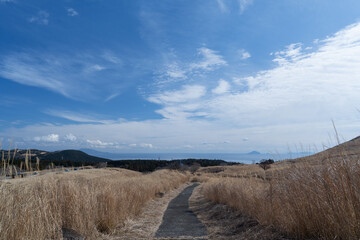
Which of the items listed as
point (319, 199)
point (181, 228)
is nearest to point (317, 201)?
point (319, 199)

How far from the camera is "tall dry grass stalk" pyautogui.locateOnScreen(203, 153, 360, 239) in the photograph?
152 inches

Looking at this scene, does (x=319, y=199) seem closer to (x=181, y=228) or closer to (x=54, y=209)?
(x=181, y=228)

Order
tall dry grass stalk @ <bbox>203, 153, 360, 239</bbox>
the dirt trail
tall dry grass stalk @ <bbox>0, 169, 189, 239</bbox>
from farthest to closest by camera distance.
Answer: the dirt trail, tall dry grass stalk @ <bbox>0, 169, 189, 239</bbox>, tall dry grass stalk @ <bbox>203, 153, 360, 239</bbox>

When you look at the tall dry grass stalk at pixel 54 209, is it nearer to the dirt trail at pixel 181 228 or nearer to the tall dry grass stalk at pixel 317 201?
the dirt trail at pixel 181 228

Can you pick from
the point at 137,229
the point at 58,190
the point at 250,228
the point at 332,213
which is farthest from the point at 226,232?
the point at 58,190

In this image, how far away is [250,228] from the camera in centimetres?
726

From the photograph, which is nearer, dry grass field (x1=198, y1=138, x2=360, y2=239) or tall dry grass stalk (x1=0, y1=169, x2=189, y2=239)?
dry grass field (x1=198, y1=138, x2=360, y2=239)

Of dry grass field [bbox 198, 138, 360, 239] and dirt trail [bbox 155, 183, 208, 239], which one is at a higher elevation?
dry grass field [bbox 198, 138, 360, 239]

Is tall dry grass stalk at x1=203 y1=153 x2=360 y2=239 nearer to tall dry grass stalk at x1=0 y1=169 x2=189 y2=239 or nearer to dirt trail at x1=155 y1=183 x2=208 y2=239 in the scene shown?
dirt trail at x1=155 y1=183 x2=208 y2=239

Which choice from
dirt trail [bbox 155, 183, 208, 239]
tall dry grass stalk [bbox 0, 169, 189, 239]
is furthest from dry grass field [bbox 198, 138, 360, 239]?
tall dry grass stalk [bbox 0, 169, 189, 239]

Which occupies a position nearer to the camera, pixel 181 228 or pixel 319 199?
pixel 319 199

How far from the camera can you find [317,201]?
183 inches

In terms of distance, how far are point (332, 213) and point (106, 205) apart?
6339 millimetres

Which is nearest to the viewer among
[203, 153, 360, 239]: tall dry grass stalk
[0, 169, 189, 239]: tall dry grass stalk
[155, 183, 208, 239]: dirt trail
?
[203, 153, 360, 239]: tall dry grass stalk
